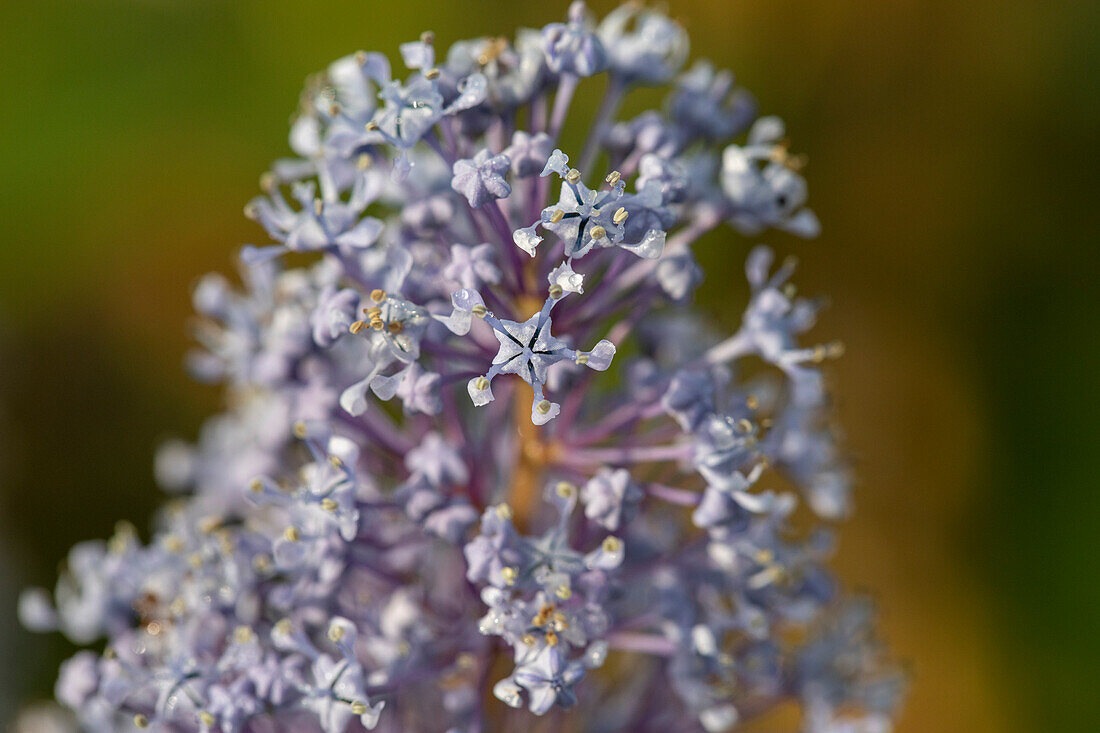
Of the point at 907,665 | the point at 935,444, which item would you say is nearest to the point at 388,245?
the point at 907,665

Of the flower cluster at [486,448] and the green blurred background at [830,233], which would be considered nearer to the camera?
the flower cluster at [486,448]

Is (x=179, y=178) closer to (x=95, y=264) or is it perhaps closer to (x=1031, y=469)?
(x=95, y=264)

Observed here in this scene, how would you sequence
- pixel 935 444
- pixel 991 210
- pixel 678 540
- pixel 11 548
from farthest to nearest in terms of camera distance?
1. pixel 935 444
2. pixel 991 210
3. pixel 11 548
4. pixel 678 540

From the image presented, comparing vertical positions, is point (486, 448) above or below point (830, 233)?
above

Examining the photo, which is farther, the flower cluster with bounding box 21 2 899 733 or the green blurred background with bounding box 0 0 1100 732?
the green blurred background with bounding box 0 0 1100 732
